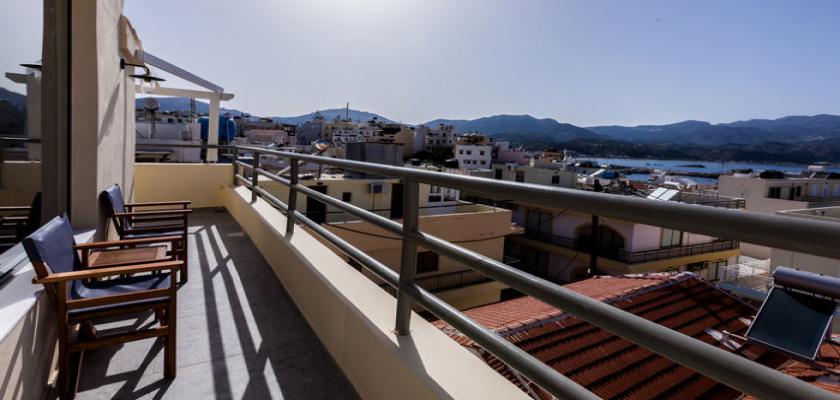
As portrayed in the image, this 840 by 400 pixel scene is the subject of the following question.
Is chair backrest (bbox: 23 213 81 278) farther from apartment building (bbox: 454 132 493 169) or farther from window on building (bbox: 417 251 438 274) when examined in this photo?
apartment building (bbox: 454 132 493 169)

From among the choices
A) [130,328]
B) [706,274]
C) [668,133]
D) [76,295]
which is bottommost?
[706,274]

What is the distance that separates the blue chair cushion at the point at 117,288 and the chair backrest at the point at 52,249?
127 millimetres

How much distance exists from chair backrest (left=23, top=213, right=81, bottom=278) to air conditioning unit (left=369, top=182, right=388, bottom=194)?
36.2 ft

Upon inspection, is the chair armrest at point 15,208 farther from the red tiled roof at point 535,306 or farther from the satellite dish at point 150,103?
the satellite dish at point 150,103

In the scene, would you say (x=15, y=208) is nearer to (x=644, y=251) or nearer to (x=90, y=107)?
(x=90, y=107)

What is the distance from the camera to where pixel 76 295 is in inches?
86.1

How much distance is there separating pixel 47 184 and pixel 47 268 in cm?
157

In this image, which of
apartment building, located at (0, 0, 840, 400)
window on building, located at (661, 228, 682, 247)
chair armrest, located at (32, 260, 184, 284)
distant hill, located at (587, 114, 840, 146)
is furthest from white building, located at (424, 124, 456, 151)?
chair armrest, located at (32, 260, 184, 284)

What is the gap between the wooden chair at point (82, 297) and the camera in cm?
188

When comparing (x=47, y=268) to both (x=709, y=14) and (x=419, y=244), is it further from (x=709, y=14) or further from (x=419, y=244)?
(x=709, y=14)

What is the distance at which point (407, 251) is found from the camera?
1.66 metres

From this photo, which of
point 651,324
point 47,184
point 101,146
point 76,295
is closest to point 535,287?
point 651,324

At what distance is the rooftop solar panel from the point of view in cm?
339

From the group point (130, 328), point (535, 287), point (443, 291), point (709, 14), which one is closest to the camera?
point (535, 287)
